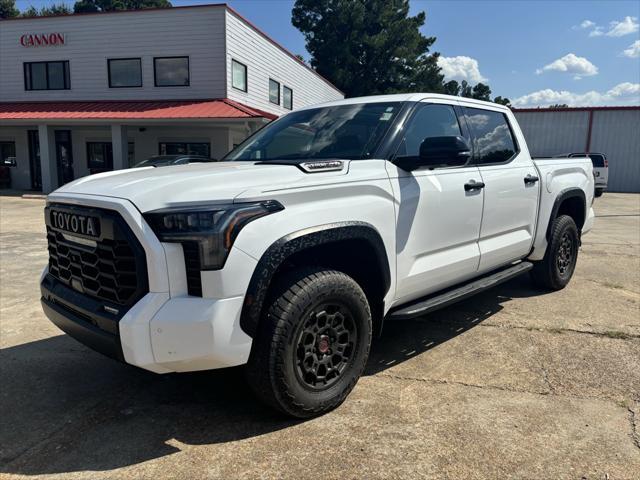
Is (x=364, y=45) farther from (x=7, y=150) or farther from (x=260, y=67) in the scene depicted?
(x=7, y=150)

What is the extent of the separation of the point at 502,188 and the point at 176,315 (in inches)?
120

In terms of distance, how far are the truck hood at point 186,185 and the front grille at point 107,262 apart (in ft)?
0.44

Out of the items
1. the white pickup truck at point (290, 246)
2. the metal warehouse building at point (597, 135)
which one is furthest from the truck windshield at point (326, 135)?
the metal warehouse building at point (597, 135)

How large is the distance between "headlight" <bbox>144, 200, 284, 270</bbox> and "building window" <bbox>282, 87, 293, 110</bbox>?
2292 cm

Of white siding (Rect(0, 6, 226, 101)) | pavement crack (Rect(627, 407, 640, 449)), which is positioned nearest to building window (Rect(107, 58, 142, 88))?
white siding (Rect(0, 6, 226, 101))

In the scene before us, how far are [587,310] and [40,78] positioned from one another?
75.9 ft

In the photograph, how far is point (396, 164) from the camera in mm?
3324

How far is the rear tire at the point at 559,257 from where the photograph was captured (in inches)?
211

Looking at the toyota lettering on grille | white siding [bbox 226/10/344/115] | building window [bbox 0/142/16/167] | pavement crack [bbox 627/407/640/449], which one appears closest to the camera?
the toyota lettering on grille

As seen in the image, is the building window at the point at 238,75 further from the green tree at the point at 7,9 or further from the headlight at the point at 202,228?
the green tree at the point at 7,9

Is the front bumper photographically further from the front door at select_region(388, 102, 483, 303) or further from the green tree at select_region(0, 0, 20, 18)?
the green tree at select_region(0, 0, 20, 18)

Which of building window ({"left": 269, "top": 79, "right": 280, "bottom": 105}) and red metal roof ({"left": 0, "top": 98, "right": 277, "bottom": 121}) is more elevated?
building window ({"left": 269, "top": 79, "right": 280, "bottom": 105})

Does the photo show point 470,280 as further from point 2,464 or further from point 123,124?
point 123,124

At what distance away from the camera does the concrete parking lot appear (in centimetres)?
254
